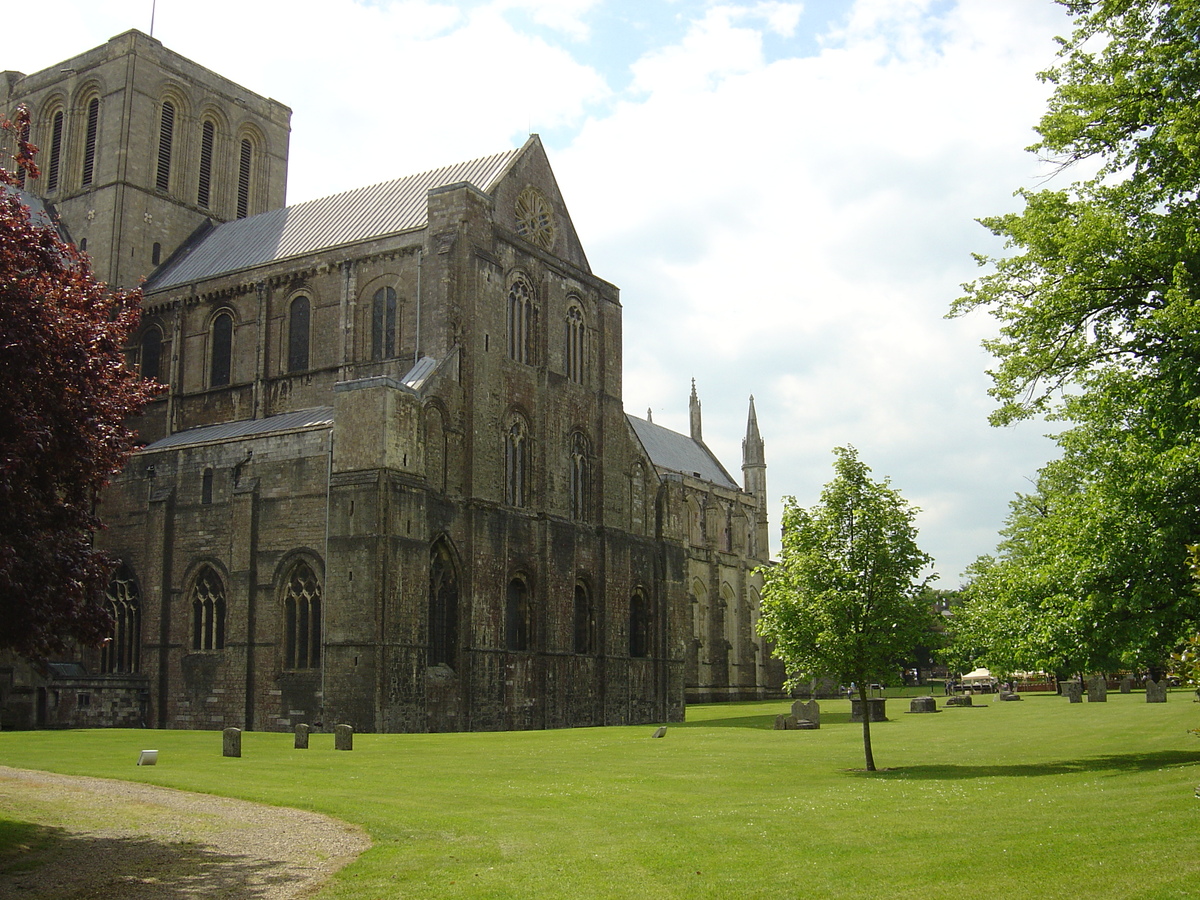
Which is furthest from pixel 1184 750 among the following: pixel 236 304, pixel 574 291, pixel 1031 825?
pixel 236 304

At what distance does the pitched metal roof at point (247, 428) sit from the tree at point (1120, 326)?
2411cm

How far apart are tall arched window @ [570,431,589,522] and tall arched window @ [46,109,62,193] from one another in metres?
29.3

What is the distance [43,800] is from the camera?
1662 centimetres

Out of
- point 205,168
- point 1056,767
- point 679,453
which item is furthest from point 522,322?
point 679,453

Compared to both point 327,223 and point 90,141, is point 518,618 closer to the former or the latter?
point 327,223

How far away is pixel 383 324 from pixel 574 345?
8861 mm

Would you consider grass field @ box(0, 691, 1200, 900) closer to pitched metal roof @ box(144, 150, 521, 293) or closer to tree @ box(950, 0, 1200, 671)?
tree @ box(950, 0, 1200, 671)

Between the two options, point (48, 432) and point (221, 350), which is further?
point (221, 350)

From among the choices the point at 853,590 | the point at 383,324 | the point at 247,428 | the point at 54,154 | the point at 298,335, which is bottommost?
the point at 853,590

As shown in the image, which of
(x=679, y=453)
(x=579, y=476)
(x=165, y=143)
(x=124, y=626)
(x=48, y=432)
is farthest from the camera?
(x=679, y=453)

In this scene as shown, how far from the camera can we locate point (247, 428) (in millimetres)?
43438

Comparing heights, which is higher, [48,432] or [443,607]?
[48,432]

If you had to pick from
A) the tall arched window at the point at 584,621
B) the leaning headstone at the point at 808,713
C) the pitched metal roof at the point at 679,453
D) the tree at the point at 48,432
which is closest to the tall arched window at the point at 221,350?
the tall arched window at the point at 584,621

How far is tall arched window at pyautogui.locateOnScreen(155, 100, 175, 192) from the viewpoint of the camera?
55250 millimetres
